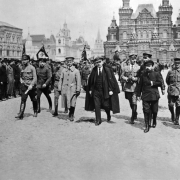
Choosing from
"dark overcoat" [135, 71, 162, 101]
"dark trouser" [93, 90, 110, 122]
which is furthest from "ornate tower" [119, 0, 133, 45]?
"dark overcoat" [135, 71, 162, 101]

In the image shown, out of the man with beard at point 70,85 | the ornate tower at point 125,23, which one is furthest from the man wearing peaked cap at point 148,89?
the ornate tower at point 125,23

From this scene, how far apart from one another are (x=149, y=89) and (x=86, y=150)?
247 cm

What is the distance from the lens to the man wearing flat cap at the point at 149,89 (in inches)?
298

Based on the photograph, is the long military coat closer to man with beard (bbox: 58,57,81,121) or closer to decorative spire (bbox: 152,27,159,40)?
man with beard (bbox: 58,57,81,121)

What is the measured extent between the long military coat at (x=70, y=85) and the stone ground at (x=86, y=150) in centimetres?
60

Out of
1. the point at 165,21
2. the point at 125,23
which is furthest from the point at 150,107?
the point at 125,23

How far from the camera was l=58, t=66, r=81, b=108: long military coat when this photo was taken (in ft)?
28.7

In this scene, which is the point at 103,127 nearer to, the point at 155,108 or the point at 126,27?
the point at 155,108

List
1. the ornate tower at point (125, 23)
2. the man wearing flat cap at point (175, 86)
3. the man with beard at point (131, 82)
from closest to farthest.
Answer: the man wearing flat cap at point (175, 86)
the man with beard at point (131, 82)
the ornate tower at point (125, 23)

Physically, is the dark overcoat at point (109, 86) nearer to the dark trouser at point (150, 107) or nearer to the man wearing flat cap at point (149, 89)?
the man wearing flat cap at point (149, 89)

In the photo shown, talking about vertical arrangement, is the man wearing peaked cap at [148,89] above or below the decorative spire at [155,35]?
below

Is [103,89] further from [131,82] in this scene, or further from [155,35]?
[155,35]

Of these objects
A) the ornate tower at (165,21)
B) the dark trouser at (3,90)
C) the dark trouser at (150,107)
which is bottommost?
the dark trouser at (150,107)

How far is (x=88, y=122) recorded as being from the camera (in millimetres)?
8617
